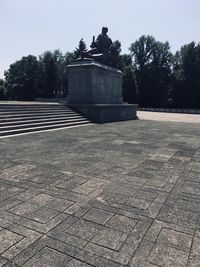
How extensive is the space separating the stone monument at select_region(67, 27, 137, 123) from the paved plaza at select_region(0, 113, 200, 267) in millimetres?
9400

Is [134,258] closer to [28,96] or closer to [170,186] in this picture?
[170,186]

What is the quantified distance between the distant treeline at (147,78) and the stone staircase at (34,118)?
31.8 meters

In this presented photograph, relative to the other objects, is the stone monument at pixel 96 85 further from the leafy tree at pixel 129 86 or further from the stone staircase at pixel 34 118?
the leafy tree at pixel 129 86

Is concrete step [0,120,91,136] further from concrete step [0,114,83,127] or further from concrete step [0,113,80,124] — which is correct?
concrete step [0,113,80,124]

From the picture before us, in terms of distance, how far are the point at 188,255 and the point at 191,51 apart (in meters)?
50.8

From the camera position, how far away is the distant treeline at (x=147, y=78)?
47.0 metres

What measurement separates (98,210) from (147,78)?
159 feet

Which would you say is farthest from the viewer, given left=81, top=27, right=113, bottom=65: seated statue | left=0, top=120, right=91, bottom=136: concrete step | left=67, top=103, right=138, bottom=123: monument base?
left=81, top=27, right=113, bottom=65: seated statue

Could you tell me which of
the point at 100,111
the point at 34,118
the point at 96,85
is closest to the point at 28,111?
the point at 34,118

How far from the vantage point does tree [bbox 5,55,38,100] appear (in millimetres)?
54237

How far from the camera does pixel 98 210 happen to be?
3.38 m

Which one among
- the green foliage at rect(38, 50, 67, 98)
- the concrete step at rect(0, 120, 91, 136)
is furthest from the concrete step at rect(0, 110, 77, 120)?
the green foliage at rect(38, 50, 67, 98)

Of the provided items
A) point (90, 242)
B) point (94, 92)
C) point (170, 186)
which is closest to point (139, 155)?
point (170, 186)

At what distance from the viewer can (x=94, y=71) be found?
645 inches
